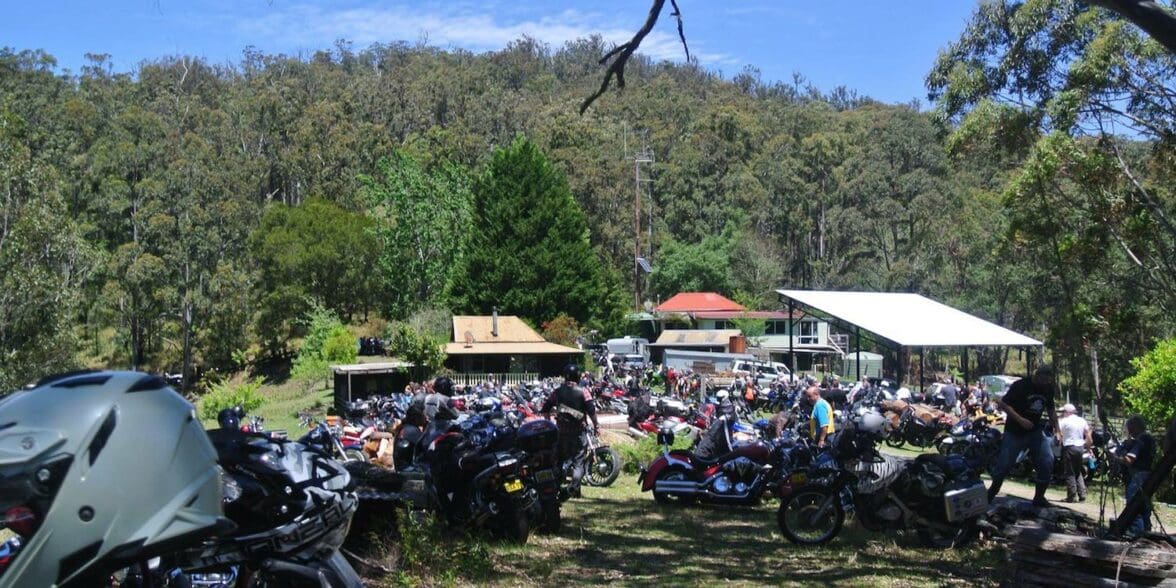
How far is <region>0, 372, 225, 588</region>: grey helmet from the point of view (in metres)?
2.22

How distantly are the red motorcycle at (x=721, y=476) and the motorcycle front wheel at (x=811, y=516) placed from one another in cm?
217

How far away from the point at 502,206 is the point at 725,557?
4393 cm

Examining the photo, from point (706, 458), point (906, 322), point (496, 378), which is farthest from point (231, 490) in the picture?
point (496, 378)

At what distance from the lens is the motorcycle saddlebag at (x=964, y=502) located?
8.15 metres

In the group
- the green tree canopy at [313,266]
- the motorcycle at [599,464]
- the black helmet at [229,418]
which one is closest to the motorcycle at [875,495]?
the motorcycle at [599,464]

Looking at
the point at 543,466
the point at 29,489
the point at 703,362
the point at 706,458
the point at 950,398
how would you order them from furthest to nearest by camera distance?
the point at 703,362, the point at 950,398, the point at 706,458, the point at 543,466, the point at 29,489

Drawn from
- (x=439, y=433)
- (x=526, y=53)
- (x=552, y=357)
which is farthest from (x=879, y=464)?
(x=526, y=53)

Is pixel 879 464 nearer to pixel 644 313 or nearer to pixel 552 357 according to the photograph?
pixel 552 357

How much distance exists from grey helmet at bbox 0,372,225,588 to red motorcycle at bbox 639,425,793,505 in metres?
8.80

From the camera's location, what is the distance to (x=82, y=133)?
64.2 meters

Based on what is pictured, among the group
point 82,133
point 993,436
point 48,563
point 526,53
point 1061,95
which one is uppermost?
point 526,53

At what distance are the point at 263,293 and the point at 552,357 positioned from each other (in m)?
21.4

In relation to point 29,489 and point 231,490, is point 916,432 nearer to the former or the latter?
point 231,490

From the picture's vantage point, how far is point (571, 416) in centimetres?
1100
